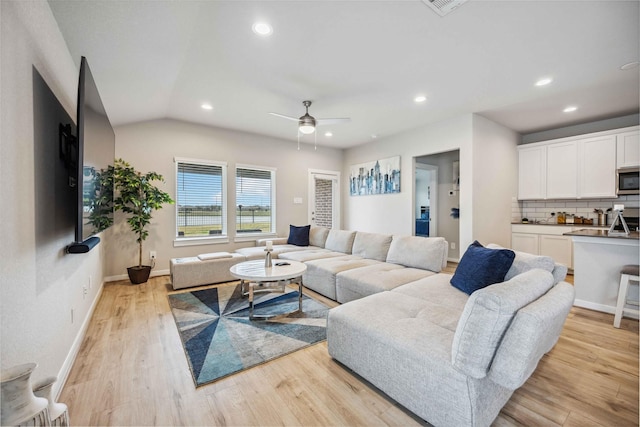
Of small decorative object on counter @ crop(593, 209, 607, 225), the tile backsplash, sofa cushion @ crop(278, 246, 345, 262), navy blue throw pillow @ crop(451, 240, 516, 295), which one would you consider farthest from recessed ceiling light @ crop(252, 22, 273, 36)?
small decorative object on counter @ crop(593, 209, 607, 225)

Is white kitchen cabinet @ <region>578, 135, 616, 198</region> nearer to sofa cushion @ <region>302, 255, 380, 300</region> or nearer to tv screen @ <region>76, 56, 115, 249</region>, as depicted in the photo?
sofa cushion @ <region>302, 255, 380, 300</region>

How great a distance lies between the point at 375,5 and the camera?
6.60ft

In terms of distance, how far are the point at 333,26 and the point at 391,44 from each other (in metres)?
0.62

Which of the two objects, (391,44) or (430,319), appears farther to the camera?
(391,44)

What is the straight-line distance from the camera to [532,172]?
516cm

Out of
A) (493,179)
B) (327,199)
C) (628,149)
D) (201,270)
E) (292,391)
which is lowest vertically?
(292,391)

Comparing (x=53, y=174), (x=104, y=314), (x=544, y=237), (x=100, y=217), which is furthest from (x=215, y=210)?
(x=544, y=237)

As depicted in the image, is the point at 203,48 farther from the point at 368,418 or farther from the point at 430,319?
the point at 368,418

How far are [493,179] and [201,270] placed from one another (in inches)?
207

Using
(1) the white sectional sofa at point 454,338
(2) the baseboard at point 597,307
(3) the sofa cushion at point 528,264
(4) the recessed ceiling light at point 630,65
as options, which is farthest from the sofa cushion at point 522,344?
(4) the recessed ceiling light at point 630,65

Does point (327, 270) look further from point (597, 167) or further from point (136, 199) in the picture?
point (597, 167)

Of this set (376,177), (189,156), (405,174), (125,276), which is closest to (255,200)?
(189,156)

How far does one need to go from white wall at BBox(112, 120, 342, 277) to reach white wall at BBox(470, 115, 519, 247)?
3.53 m

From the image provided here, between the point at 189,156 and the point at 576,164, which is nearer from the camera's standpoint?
the point at 576,164
